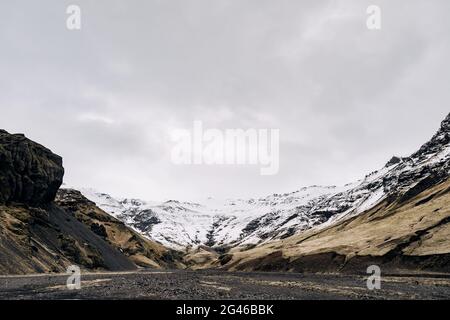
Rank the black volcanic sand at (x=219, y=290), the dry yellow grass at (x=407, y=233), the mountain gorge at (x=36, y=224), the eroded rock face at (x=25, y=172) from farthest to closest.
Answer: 1. the eroded rock face at (x=25, y=172)
2. the dry yellow grass at (x=407, y=233)
3. the mountain gorge at (x=36, y=224)
4. the black volcanic sand at (x=219, y=290)

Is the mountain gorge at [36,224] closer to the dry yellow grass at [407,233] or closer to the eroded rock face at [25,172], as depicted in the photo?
the eroded rock face at [25,172]

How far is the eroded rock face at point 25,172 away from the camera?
129 m

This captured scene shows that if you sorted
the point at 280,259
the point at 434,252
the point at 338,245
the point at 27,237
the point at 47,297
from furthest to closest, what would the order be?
the point at 280,259 < the point at 338,245 < the point at 27,237 < the point at 434,252 < the point at 47,297

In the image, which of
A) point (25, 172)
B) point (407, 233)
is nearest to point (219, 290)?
point (407, 233)

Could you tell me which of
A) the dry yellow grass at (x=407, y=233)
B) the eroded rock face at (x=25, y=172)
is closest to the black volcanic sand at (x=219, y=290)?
the dry yellow grass at (x=407, y=233)

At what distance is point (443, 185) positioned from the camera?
5812 inches

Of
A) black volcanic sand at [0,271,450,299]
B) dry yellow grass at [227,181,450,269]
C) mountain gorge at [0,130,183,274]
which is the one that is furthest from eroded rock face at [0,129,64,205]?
dry yellow grass at [227,181,450,269]

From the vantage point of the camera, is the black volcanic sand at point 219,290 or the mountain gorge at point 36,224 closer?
the black volcanic sand at point 219,290

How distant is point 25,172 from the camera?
13950 cm

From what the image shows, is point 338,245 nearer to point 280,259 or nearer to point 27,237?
point 280,259

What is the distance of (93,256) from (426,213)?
110896mm

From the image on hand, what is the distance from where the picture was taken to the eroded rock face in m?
129

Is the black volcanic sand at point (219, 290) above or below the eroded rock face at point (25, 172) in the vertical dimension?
below
